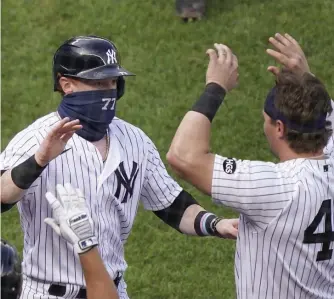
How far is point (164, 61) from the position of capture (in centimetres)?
1063

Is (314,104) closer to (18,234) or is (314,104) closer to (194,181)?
(194,181)

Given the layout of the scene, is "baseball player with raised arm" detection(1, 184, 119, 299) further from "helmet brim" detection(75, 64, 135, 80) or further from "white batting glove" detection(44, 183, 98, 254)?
"helmet brim" detection(75, 64, 135, 80)

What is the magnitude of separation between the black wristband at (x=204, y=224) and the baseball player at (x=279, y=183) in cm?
69

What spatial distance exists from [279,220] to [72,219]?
90cm

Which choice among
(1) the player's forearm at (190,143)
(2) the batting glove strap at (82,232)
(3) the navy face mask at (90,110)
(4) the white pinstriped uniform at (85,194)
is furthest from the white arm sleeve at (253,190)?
(3) the navy face mask at (90,110)

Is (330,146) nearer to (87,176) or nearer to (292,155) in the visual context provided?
(292,155)

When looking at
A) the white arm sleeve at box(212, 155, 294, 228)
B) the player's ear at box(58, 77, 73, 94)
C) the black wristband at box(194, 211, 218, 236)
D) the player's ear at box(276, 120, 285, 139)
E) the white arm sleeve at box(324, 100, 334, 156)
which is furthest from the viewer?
the black wristband at box(194, 211, 218, 236)

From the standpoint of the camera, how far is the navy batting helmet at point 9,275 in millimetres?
3670

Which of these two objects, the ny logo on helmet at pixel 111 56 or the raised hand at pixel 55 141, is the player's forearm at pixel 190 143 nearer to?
the raised hand at pixel 55 141

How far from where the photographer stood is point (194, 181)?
14.8ft

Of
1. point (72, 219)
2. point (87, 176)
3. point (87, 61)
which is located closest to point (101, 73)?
point (87, 61)

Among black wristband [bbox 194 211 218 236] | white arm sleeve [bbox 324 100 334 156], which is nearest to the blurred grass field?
black wristband [bbox 194 211 218 236]

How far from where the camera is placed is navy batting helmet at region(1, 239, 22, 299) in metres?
3.67

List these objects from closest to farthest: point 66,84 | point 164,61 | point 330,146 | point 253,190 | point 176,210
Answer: point 253,190, point 330,146, point 66,84, point 176,210, point 164,61
